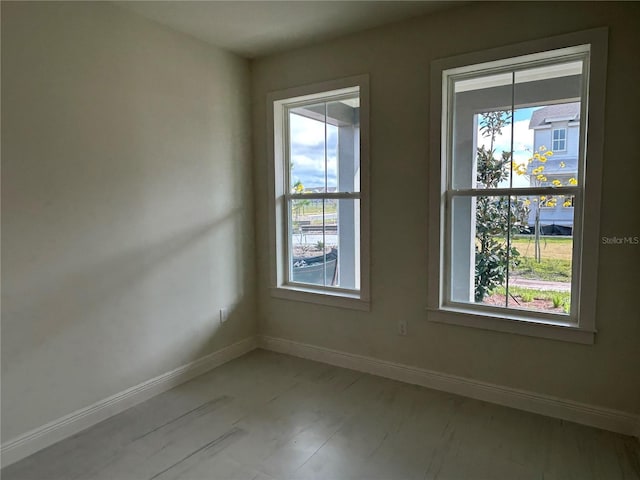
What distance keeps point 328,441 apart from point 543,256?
1789mm

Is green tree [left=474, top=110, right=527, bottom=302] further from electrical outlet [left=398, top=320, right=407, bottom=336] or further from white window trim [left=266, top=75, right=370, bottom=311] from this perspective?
white window trim [left=266, top=75, right=370, bottom=311]

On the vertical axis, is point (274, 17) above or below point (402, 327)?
above

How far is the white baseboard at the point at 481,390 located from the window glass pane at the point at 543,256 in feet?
1.89

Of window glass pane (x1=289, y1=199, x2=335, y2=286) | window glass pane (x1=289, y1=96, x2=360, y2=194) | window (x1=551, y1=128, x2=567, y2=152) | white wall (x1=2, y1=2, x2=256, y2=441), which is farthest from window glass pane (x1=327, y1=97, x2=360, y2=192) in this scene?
window (x1=551, y1=128, x2=567, y2=152)

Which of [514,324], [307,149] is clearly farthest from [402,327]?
[307,149]

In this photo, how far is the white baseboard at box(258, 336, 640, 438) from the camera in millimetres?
2365

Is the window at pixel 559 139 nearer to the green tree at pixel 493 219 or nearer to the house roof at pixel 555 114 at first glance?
the house roof at pixel 555 114

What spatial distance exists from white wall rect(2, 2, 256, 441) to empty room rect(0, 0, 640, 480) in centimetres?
1

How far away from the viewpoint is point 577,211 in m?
2.47

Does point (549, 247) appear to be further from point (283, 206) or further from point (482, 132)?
point (283, 206)

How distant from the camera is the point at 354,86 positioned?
309cm

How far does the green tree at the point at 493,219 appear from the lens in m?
2.68

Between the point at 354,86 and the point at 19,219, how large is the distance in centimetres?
237

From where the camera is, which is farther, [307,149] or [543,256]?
[307,149]
